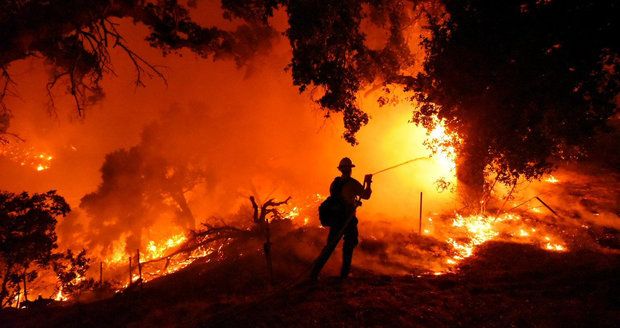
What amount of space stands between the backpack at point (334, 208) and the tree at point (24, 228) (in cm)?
823

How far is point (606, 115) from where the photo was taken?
810 centimetres

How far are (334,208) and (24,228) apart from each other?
928 cm

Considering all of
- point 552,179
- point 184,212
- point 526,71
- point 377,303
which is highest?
point 184,212

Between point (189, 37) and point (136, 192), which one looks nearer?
point (189, 37)

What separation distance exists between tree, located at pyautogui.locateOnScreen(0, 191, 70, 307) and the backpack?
8226 millimetres

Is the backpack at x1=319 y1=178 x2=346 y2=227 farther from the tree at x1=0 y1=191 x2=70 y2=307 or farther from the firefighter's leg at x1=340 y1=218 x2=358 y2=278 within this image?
the tree at x1=0 y1=191 x2=70 y2=307

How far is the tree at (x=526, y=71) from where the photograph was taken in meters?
7.35

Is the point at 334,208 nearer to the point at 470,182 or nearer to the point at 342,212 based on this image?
the point at 342,212

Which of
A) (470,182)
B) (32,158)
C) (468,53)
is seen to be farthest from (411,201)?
(32,158)

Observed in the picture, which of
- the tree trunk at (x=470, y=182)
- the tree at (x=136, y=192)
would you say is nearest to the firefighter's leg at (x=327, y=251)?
the tree trunk at (x=470, y=182)

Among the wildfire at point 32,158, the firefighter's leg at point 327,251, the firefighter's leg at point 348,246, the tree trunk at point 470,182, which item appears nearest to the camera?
the firefighter's leg at point 327,251

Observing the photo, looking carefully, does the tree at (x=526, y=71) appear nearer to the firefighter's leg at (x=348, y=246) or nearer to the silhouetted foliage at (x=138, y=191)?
the firefighter's leg at (x=348, y=246)

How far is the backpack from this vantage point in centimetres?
631

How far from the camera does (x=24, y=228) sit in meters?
9.95
